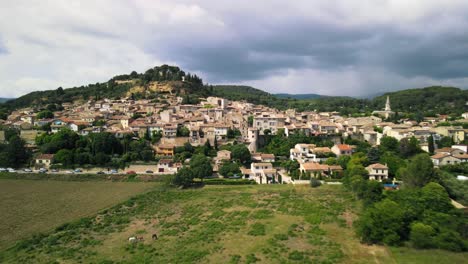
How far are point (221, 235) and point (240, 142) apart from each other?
88.6ft

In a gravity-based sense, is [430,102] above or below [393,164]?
above

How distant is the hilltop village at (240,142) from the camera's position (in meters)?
34.6

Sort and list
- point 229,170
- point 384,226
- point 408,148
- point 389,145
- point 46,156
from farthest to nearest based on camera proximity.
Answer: point 46,156 → point 389,145 → point 408,148 → point 229,170 → point 384,226

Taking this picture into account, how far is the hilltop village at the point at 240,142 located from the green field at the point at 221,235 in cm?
779

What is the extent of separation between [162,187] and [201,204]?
781 centimetres

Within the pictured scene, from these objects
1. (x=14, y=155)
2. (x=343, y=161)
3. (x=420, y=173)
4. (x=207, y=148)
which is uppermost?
(x=207, y=148)

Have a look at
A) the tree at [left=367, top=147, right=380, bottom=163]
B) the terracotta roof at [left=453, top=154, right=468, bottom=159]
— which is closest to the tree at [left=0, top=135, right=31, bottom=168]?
the tree at [left=367, top=147, right=380, bottom=163]

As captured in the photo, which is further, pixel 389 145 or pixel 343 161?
pixel 389 145

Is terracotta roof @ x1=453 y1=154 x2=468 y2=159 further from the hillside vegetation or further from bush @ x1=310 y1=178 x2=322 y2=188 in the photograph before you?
the hillside vegetation

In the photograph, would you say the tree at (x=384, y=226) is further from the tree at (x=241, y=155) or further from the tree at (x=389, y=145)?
the tree at (x=389, y=145)

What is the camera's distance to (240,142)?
44844mm

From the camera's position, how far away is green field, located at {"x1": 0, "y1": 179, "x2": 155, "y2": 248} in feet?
66.8

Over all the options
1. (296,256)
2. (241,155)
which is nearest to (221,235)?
(296,256)

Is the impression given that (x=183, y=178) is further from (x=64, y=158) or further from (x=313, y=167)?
(x=64, y=158)
